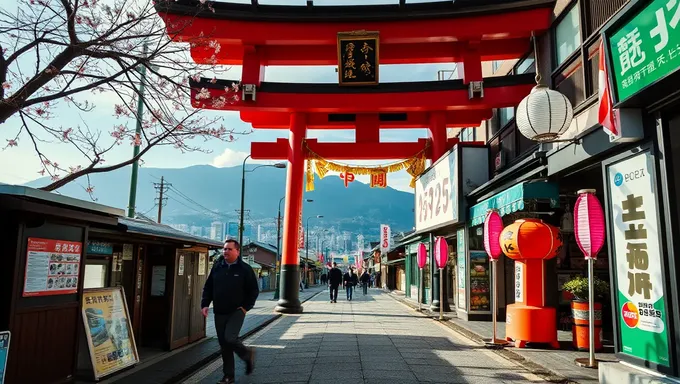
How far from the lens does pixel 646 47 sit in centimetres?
533

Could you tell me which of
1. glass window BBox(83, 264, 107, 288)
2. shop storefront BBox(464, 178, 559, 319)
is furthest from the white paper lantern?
glass window BBox(83, 264, 107, 288)

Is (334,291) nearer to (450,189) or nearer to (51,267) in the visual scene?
(450,189)

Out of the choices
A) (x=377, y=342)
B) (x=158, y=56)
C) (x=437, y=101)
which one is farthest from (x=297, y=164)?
(x=158, y=56)

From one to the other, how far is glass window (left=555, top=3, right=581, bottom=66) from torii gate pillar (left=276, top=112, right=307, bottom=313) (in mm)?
8761

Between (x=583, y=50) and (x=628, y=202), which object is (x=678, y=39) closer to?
(x=628, y=202)

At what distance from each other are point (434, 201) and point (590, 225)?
373 inches

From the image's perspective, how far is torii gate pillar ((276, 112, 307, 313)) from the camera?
17.4 m

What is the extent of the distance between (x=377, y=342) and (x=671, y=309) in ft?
20.2

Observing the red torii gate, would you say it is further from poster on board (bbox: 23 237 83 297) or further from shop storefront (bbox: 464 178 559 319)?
poster on board (bbox: 23 237 83 297)

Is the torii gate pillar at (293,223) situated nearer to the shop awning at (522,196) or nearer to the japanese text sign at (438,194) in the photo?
the japanese text sign at (438,194)

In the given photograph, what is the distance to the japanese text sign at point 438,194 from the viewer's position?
14422 mm

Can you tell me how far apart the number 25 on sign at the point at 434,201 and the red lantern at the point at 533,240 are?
5432mm

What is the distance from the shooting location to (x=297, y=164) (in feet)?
57.8

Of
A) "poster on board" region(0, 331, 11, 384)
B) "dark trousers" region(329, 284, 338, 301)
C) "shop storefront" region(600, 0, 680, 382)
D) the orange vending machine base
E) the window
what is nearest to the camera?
"poster on board" region(0, 331, 11, 384)
